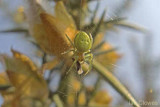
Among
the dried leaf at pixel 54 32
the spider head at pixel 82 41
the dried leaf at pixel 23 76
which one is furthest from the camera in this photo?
the dried leaf at pixel 23 76

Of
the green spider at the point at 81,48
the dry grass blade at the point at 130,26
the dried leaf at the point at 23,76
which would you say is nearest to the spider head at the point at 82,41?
the green spider at the point at 81,48

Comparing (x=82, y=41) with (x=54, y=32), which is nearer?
(x=82, y=41)

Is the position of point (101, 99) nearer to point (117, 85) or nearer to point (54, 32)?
point (117, 85)

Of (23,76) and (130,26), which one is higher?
(23,76)

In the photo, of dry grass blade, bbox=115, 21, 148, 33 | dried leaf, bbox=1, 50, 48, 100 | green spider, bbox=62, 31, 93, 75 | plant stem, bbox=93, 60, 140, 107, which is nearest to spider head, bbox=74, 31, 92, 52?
green spider, bbox=62, 31, 93, 75

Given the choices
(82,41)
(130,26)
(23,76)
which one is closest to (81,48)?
(82,41)

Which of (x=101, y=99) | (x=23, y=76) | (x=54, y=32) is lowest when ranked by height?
(x=101, y=99)

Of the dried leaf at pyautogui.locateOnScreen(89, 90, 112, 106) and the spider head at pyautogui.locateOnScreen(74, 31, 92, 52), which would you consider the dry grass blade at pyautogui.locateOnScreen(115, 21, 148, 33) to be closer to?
the dried leaf at pyautogui.locateOnScreen(89, 90, 112, 106)

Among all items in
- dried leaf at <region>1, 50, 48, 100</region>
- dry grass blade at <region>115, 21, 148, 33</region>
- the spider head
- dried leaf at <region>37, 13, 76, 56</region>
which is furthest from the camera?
dry grass blade at <region>115, 21, 148, 33</region>

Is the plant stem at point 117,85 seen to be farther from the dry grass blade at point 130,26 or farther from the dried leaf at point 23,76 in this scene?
the dry grass blade at point 130,26
